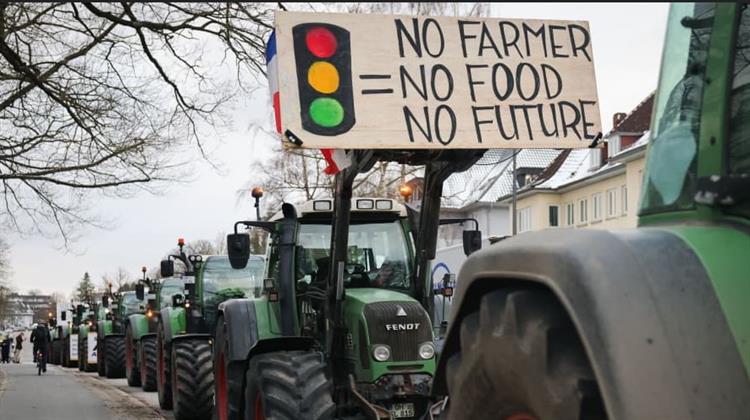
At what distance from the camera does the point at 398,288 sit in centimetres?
888

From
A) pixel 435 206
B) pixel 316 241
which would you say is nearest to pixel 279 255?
pixel 316 241

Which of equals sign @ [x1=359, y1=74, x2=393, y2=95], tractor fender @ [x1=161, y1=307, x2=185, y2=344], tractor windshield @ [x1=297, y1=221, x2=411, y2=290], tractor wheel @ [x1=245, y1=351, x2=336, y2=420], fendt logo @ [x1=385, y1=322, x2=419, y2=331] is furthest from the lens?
tractor fender @ [x1=161, y1=307, x2=185, y2=344]

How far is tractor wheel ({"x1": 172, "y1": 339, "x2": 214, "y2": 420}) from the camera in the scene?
550 inches

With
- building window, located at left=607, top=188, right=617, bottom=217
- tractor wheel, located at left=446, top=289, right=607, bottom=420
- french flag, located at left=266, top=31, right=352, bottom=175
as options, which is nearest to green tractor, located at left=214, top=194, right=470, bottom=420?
french flag, located at left=266, top=31, right=352, bottom=175

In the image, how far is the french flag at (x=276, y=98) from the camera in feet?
17.4

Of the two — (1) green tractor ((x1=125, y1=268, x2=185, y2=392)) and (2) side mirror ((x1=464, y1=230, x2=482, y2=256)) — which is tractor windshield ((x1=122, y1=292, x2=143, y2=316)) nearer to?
(1) green tractor ((x1=125, y1=268, x2=185, y2=392))

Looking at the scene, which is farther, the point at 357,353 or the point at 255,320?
the point at 255,320

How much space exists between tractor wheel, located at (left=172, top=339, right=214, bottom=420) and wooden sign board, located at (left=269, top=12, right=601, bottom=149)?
9.12m

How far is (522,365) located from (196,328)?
44.2 feet

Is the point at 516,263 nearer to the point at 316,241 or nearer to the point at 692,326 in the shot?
the point at 692,326

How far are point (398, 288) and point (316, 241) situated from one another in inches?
33.8

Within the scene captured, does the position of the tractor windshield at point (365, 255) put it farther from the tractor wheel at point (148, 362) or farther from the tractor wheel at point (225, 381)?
the tractor wheel at point (148, 362)

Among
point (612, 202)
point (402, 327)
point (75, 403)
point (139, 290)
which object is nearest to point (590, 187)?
point (612, 202)

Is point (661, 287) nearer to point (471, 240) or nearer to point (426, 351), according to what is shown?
point (426, 351)
